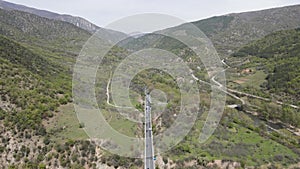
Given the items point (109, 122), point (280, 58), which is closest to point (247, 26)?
point (280, 58)

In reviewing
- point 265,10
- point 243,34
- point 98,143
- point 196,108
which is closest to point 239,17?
point 265,10

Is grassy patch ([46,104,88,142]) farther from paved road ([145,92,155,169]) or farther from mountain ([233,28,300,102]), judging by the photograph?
mountain ([233,28,300,102])

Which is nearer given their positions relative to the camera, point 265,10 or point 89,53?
point 89,53

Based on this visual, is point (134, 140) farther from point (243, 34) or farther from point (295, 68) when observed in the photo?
point (243, 34)

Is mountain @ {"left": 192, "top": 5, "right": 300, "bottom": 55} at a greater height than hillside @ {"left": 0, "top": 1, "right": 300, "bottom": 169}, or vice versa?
A: mountain @ {"left": 192, "top": 5, "right": 300, "bottom": 55}

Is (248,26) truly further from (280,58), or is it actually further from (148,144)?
(148,144)

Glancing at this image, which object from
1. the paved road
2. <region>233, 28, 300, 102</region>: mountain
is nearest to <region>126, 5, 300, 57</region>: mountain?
<region>233, 28, 300, 102</region>: mountain

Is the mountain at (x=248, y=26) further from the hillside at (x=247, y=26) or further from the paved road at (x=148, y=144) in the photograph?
the paved road at (x=148, y=144)

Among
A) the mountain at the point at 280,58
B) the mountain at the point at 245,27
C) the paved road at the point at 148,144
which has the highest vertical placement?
the mountain at the point at 245,27

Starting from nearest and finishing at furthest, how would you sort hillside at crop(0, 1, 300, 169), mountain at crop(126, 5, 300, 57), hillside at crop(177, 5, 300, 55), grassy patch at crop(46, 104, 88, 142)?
hillside at crop(0, 1, 300, 169), grassy patch at crop(46, 104, 88, 142), mountain at crop(126, 5, 300, 57), hillside at crop(177, 5, 300, 55)

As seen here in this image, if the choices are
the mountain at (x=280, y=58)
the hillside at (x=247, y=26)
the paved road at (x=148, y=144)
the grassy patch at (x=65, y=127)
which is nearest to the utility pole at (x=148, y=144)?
the paved road at (x=148, y=144)

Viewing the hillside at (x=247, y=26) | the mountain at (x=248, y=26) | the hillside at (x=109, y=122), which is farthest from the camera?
the mountain at (x=248, y=26)
